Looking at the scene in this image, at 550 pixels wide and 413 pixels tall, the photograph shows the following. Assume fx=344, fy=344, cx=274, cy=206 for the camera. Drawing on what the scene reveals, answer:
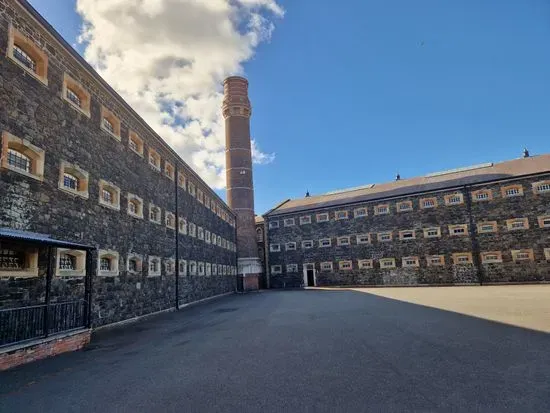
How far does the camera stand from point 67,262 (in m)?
11.6

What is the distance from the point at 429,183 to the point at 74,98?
35.0 m

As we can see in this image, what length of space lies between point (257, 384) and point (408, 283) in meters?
33.3

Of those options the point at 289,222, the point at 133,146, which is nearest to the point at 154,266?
the point at 133,146

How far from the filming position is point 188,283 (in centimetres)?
2334

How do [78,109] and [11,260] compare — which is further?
[78,109]

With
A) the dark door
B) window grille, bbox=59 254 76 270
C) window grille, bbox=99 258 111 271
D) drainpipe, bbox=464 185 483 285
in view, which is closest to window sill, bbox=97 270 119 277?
window grille, bbox=99 258 111 271

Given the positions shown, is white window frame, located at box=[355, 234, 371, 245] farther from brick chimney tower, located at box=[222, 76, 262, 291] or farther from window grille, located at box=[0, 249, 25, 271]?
window grille, located at box=[0, 249, 25, 271]

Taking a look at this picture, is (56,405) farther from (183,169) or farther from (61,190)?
(183,169)

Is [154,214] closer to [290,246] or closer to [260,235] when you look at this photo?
[290,246]

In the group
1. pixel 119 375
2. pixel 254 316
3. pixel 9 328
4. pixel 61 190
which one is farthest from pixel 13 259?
pixel 254 316

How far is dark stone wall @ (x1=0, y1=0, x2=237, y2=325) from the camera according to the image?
379 inches

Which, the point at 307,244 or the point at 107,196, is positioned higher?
the point at 107,196

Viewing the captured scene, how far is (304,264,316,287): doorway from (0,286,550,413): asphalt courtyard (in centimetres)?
3020

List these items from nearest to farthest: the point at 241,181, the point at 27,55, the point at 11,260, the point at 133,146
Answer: the point at 11,260 < the point at 27,55 < the point at 133,146 < the point at 241,181
